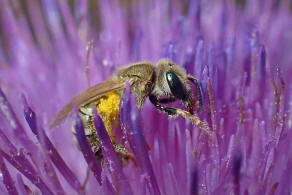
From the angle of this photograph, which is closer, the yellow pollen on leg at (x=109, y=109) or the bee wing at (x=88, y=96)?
the bee wing at (x=88, y=96)

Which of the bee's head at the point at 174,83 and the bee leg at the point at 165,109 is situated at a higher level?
the bee's head at the point at 174,83

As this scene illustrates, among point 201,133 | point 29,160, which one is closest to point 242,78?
point 201,133

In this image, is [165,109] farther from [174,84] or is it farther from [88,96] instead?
[88,96]

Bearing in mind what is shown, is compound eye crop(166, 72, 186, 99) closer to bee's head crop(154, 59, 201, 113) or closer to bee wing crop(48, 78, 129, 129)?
bee's head crop(154, 59, 201, 113)

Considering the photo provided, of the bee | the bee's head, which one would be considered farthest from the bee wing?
the bee's head

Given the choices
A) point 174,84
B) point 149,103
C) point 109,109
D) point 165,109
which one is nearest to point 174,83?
point 174,84

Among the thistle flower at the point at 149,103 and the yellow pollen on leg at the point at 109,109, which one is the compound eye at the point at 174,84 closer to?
the thistle flower at the point at 149,103

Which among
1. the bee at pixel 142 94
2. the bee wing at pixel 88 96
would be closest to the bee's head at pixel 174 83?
the bee at pixel 142 94
